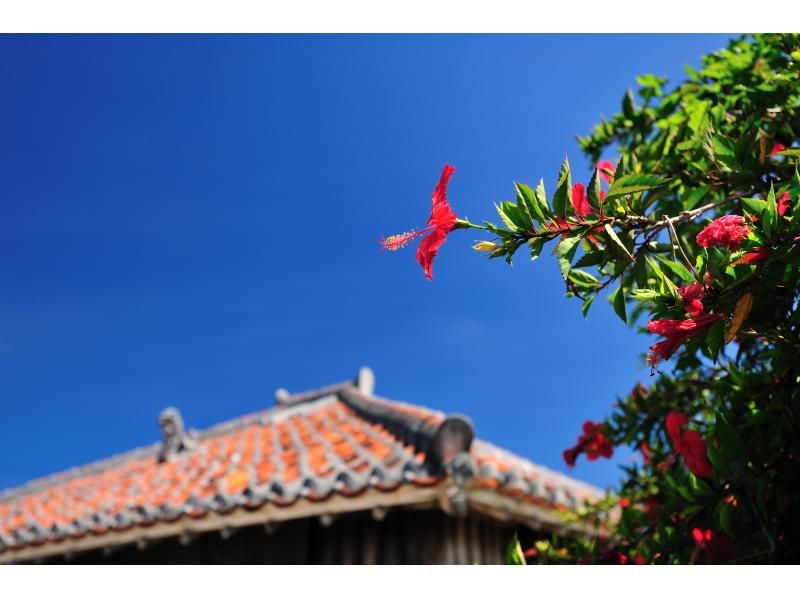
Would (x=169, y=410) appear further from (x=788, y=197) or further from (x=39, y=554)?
(x=788, y=197)

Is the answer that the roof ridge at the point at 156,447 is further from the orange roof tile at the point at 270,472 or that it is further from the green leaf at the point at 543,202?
the green leaf at the point at 543,202

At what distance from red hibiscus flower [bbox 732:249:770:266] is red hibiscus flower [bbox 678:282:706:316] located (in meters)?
0.08

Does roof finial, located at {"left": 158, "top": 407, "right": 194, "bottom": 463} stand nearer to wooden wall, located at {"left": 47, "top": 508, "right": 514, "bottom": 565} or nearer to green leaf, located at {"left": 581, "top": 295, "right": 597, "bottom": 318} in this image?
wooden wall, located at {"left": 47, "top": 508, "right": 514, "bottom": 565}

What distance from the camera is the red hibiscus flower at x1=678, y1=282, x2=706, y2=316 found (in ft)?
3.96

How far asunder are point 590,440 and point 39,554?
3924 mm

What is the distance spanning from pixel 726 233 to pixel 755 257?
0.07m

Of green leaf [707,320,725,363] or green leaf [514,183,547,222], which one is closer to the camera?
green leaf [707,320,725,363]

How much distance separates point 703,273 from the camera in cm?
126

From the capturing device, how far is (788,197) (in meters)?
1.29

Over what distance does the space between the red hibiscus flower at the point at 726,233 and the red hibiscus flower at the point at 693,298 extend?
0.29ft

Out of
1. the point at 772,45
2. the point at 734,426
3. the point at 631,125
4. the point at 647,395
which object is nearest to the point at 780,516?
the point at 734,426

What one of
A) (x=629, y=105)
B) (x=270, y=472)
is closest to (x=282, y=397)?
(x=270, y=472)

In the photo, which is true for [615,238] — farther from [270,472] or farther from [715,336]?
[270,472]

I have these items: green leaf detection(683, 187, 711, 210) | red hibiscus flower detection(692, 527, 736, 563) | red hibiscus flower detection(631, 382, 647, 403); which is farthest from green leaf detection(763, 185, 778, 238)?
red hibiscus flower detection(631, 382, 647, 403)
